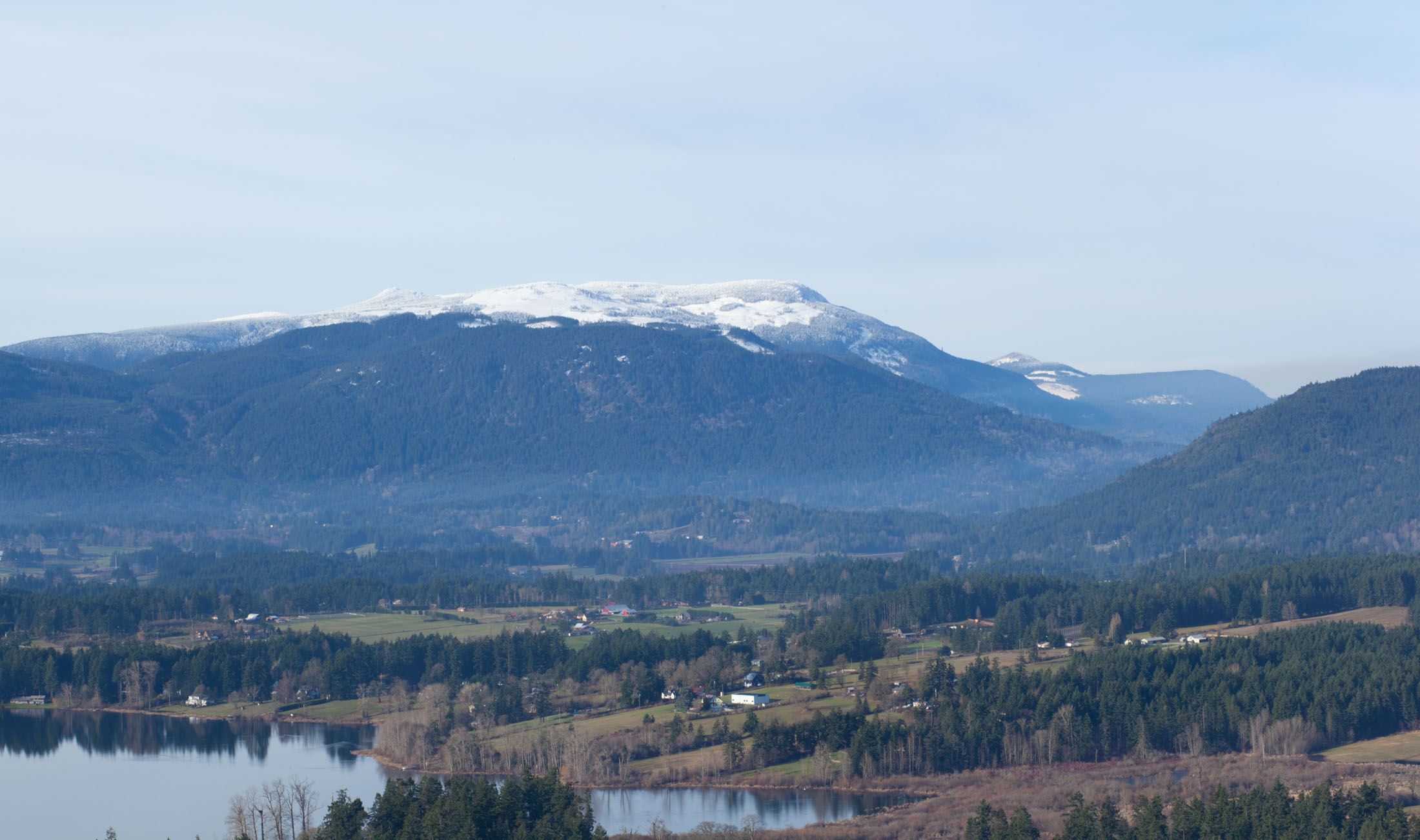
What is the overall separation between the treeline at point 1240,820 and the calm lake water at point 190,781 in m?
11.8

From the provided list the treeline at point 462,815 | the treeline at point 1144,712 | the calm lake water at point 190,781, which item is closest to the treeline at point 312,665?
the calm lake water at point 190,781

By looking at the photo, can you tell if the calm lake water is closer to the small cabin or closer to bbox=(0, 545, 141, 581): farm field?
the small cabin

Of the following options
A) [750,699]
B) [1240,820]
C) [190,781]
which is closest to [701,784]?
[750,699]

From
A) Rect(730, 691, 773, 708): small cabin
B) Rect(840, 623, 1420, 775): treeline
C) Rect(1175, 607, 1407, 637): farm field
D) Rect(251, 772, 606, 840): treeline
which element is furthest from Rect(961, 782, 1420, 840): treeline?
Rect(1175, 607, 1407, 637): farm field

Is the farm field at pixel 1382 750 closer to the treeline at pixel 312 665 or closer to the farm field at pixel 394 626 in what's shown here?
the treeline at pixel 312 665

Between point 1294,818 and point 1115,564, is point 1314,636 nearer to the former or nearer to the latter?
point 1294,818

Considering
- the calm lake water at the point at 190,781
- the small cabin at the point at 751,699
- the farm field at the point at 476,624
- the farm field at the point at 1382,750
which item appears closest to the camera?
the calm lake water at the point at 190,781

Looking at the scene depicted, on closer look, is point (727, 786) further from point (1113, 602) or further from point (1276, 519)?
point (1276, 519)

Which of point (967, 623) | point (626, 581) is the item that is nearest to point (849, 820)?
point (967, 623)

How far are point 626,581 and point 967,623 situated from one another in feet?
129

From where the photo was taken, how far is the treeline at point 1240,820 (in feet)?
195

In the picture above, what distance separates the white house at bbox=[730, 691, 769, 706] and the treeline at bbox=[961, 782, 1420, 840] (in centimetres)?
2788

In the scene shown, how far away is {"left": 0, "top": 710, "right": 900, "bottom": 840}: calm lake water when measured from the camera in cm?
7275

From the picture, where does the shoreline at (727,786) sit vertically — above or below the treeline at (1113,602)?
below
